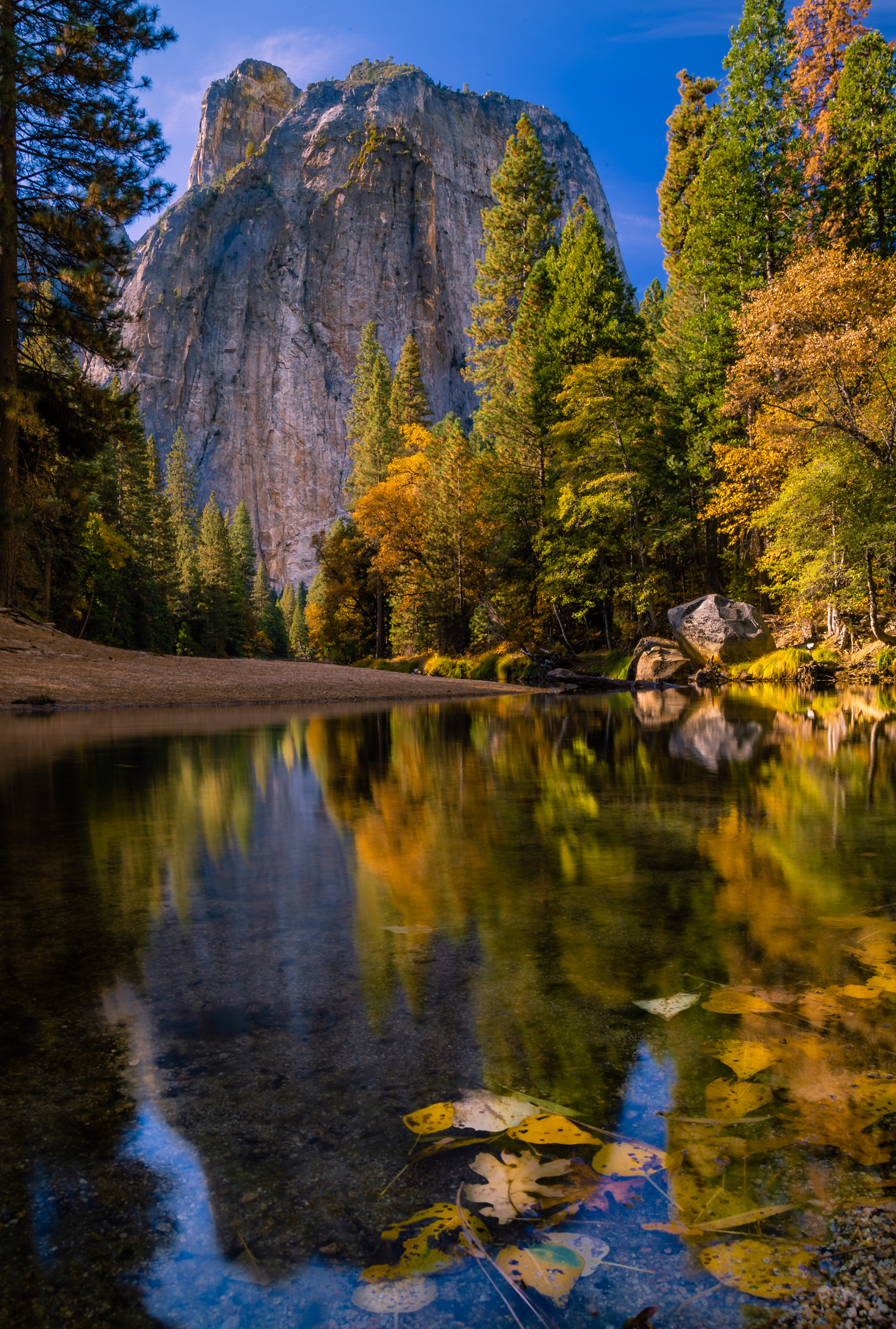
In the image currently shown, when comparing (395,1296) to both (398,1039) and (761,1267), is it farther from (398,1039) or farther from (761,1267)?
(398,1039)

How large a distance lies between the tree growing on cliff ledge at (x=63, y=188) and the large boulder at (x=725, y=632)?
15888mm

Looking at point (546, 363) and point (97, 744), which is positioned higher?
point (546, 363)

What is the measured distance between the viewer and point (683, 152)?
3391 cm

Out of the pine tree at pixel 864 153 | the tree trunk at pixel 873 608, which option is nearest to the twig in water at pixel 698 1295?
the tree trunk at pixel 873 608

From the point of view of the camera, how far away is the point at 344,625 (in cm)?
3931

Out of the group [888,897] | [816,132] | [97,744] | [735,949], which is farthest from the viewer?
[816,132]

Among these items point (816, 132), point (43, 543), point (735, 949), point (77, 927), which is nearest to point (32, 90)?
point (43, 543)

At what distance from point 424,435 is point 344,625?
1241 centimetres

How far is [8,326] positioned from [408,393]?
32.0 metres

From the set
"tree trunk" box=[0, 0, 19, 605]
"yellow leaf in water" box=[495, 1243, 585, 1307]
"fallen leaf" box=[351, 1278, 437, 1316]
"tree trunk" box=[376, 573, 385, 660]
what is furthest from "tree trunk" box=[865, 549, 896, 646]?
"tree trunk" box=[376, 573, 385, 660]

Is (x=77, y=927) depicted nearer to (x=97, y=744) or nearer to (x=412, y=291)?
(x=97, y=744)

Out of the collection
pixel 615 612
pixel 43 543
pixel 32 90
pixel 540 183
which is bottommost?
pixel 615 612

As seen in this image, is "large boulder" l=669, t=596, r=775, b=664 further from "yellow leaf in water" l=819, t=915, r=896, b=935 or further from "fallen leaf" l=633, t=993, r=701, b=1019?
"fallen leaf" l=633, t=993, r=701, b=1019

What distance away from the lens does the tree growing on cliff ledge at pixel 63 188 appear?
12273 mm
